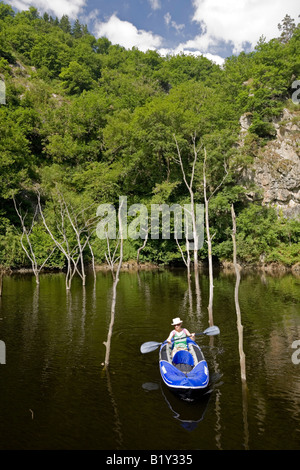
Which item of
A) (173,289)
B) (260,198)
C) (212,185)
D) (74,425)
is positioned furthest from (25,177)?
(74,425)

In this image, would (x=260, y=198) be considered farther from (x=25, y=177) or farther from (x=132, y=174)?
(x=25, y=177)

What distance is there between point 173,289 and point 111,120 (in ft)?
126

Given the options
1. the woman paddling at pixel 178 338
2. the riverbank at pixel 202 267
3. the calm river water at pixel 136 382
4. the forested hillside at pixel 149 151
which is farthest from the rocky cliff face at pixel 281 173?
the woman paddling at pixel 178 338

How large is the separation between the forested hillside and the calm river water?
57.5 feet

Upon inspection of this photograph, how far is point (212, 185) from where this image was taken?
1762 inches

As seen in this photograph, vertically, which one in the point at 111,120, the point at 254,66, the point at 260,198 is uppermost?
the point at 254,66

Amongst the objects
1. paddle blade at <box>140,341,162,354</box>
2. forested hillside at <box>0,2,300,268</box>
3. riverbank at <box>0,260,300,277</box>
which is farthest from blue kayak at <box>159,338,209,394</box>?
riverbank at <box>0,260,300,277</box>

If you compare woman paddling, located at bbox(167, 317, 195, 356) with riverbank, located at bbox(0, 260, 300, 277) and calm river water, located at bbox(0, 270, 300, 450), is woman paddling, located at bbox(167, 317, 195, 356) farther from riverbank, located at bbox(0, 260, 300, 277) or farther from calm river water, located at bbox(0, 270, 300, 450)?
riverbank, located at bbox(0, 260, 300, 277)

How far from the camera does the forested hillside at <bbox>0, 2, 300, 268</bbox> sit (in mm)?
42562

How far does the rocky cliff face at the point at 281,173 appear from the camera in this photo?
44875 millimetres

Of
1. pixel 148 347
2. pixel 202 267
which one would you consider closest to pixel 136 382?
pixel 148 347

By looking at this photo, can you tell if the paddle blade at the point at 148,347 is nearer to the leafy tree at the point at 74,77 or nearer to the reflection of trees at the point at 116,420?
the reflection of trees at the point at 116,420

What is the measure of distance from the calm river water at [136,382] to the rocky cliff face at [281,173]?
25.1 meters

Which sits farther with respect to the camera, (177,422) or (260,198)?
(260,198)
